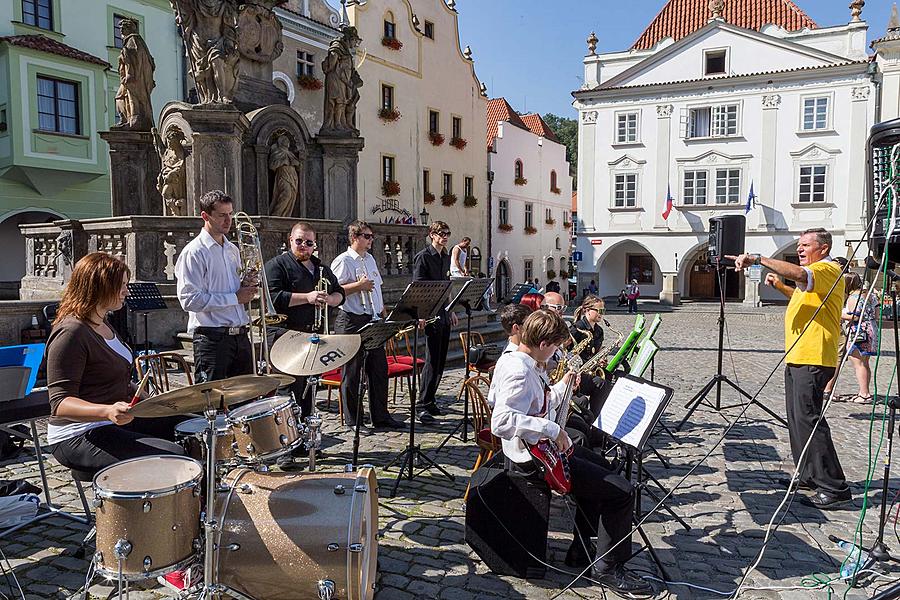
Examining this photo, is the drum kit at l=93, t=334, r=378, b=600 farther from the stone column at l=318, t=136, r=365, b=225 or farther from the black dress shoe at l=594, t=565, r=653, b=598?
the stone column at l=318, t=136, r=365, b=225

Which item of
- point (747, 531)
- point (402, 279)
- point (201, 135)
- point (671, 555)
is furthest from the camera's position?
point (402, 279)

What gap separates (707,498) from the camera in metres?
5.49

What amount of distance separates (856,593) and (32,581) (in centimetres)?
482

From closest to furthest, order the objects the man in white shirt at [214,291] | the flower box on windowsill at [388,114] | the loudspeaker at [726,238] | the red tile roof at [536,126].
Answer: the man in white shirt at [214,291]
the loudspeaker at [726,238]
the flower box on windowsill at [388,114]
the red tile roof at [536,126]

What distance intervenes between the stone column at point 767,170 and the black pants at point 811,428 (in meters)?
30.5

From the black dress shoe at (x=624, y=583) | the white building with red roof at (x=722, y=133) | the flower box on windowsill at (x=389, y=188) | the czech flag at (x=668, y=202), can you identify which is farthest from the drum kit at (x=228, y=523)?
the czech flag at (x=668, y=202)

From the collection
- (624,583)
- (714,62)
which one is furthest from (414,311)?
(714,62)

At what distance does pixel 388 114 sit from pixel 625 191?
1344 centimetres

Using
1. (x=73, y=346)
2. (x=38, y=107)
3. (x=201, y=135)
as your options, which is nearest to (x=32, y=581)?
(x=73, y=346)

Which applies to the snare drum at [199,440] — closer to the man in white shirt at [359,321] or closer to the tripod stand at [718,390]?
the man in white shirt at [359,321]

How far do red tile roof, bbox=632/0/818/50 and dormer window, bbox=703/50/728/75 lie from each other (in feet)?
5.65

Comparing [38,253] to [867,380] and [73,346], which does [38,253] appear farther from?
[867,380]

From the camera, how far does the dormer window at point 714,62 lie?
33.1 m

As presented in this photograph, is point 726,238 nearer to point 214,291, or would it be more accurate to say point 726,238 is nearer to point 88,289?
point 214,291
